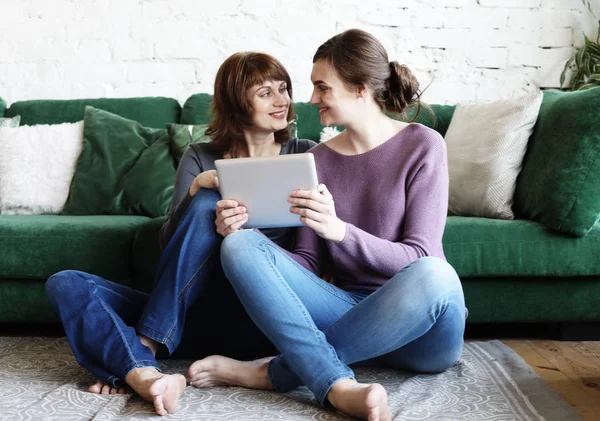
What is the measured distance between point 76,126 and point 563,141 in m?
1.79

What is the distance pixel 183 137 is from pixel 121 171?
0.88ft

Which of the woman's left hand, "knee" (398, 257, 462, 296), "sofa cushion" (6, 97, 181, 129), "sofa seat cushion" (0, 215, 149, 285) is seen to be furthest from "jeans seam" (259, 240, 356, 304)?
"sofa cushion" (6, 97, 181, 129)

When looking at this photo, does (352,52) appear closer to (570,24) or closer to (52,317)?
(52,317)

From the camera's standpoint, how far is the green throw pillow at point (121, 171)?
2598 mm

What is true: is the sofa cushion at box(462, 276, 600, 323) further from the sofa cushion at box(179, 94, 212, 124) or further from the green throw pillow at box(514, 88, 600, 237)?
the sofa cushion at box(179, 94, 212, 124)

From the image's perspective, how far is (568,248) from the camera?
2.12m

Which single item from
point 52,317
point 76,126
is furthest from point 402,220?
point 76,126

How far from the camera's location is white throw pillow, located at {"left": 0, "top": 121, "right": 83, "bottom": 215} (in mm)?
2674

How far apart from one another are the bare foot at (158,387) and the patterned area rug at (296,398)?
→ 0.08 ft

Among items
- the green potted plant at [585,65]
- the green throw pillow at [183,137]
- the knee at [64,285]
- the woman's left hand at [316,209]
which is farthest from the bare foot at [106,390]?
the green potted plant at [585,65]

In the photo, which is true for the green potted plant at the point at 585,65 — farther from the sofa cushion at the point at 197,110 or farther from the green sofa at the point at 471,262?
the sofa cushion at the point at 197,110

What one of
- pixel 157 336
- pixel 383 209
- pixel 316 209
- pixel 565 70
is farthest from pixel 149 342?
pixel 565 70

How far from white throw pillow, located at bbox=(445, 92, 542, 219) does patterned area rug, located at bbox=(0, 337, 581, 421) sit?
622 millimetres

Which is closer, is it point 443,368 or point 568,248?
point 443,368
